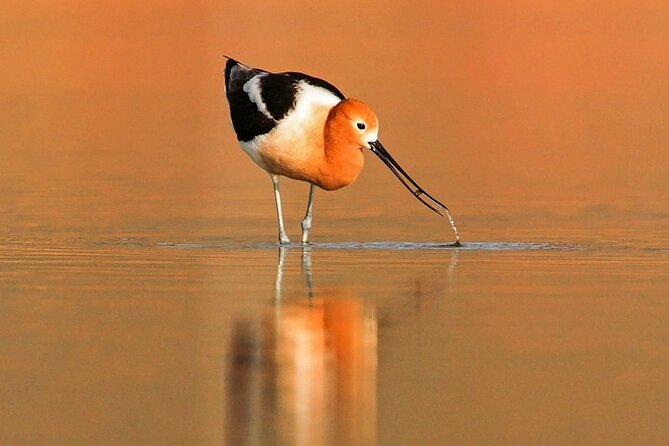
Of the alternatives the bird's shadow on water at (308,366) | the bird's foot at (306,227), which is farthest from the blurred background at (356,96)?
the bird's shadow on water at (308,366)

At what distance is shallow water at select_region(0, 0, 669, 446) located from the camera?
294 inches

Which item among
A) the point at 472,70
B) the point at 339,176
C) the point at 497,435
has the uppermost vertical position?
the point at 472,70

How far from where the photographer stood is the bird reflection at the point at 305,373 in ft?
23.4

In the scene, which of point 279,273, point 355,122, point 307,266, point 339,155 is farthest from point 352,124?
point 279,273

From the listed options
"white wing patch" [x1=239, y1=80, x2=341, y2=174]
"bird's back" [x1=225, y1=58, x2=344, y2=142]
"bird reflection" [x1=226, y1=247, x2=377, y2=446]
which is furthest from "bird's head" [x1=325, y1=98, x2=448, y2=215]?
"bird reflection" [x1=226, y1=247, x2=377, y2=446]

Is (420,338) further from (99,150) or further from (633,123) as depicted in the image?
(633,123)

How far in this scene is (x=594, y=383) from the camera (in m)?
7.94

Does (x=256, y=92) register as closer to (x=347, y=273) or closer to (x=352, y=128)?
(x=352, y=128)

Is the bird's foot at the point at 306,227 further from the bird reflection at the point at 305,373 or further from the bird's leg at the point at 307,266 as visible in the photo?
the bird reflection at the point at 305,373

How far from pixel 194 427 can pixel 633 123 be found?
1491cm

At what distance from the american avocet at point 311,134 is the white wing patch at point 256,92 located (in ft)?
0.03

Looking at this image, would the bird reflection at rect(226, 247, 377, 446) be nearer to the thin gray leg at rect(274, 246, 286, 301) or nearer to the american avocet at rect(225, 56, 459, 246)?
the thin gray leg at rect(274, 246, 286, 301)

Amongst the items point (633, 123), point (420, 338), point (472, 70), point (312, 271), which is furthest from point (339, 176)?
point (472, 70)

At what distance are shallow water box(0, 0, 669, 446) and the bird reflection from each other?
0.7 inches
